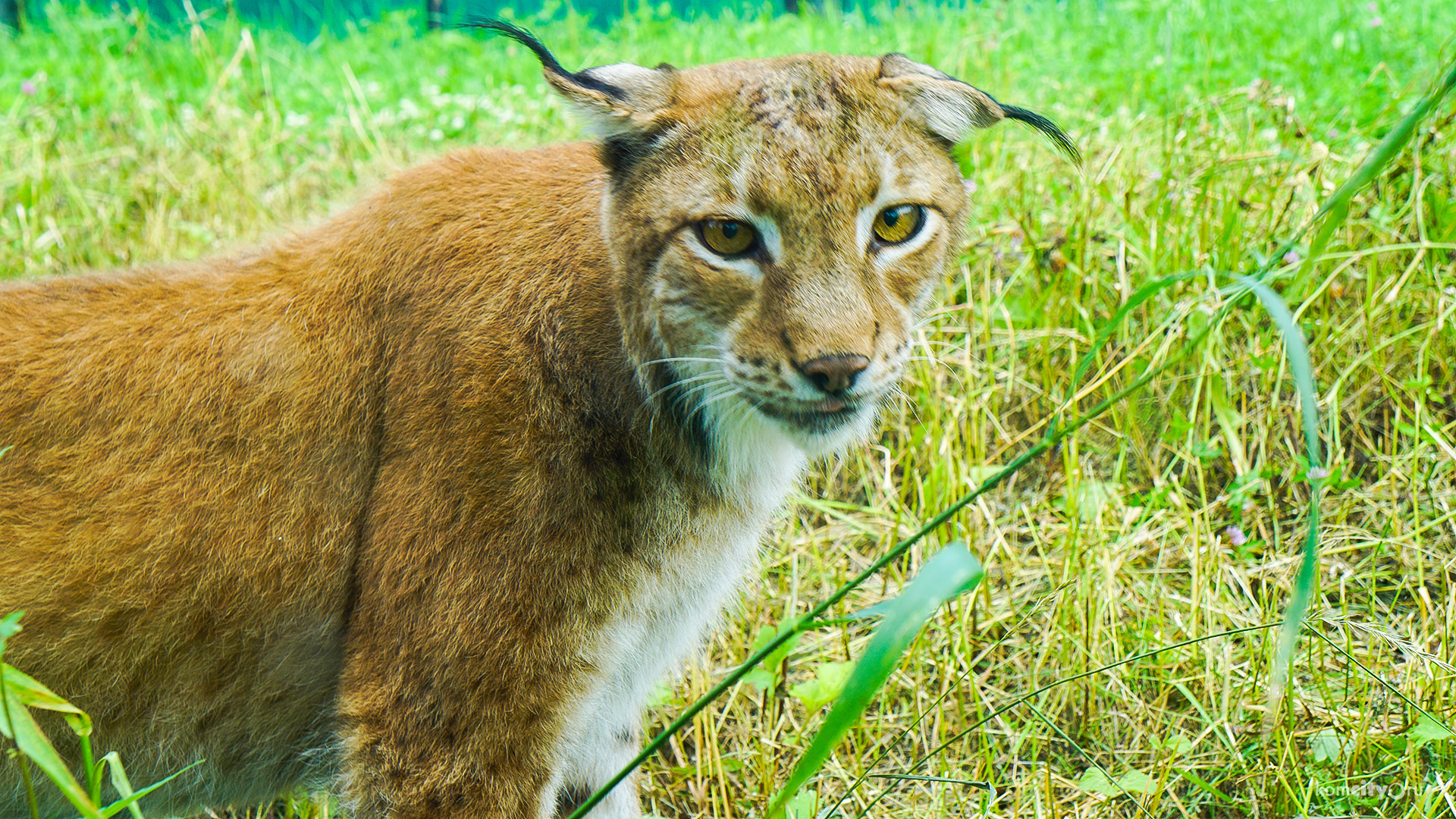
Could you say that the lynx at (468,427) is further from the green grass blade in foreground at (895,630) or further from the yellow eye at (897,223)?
the green grass blade in foreground at (895,630)

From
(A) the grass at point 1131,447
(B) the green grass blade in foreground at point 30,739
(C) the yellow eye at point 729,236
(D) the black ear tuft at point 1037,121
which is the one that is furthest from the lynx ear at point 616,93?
(B) the green grass blade in foreground at point 30,739

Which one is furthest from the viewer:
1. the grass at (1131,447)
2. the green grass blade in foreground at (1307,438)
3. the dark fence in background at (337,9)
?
the dark fence in background at (337,9)

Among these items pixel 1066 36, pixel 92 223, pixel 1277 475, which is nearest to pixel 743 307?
pixel 1277 475

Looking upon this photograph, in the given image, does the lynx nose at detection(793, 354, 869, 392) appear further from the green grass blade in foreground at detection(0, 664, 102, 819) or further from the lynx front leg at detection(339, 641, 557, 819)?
the green grass blade in foreground at detection(0, 664, 102, 819)

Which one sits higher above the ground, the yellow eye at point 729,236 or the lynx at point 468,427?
the yellow eye at point 729,236

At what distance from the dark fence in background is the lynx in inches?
245

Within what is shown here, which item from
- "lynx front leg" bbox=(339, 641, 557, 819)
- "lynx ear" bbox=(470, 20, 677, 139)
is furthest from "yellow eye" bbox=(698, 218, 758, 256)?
"lynx front leg" bbox=(339, 641, 557, 819)

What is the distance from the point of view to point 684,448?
2.59 m

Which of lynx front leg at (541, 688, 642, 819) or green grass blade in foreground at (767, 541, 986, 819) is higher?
green grass blade in foreground at (767, 541, 986, 819)

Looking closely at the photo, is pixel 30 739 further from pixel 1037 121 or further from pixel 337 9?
pixel 337 9

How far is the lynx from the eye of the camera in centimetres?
234

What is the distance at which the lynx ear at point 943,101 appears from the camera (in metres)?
2.47

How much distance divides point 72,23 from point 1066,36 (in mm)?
6973

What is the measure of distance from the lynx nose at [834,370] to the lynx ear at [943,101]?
666mm
